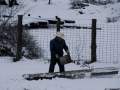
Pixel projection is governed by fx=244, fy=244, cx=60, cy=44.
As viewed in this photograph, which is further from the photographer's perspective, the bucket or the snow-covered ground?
the bucket

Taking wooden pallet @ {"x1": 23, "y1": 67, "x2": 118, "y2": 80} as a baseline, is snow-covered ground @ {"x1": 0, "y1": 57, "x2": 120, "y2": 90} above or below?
below

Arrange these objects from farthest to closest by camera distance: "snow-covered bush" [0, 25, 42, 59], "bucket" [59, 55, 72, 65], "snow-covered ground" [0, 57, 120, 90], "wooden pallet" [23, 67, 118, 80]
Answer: "snow-covered bush" [0, 25, 42, 59] < "bucket" [59, 55, 72, 65] < "wooden pallet" [23, 67, 118, 80] < "snow-covered ground" [0, 57, 120, 90]

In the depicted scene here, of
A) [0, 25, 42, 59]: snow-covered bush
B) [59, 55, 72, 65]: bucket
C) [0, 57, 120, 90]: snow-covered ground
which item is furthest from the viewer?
[0, 25, 42, 59]: snow-covered bush

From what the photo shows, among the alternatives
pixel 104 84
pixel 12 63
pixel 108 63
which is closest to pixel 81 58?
pixel 108 63

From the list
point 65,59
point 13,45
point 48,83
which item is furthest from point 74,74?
point 13,45

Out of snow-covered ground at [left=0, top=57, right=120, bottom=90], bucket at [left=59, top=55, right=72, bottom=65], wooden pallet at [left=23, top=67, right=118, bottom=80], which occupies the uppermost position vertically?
bucket at [left=59, top=55, right=72, bottom=65]

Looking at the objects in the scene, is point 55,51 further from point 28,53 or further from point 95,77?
point 28,53

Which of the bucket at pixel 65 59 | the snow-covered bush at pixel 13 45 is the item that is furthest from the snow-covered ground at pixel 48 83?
the snow-covered bush at pixel 13 45

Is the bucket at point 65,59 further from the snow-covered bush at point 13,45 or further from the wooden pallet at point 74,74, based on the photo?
the snow-covered bush at point 13,45

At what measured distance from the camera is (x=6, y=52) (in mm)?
10984

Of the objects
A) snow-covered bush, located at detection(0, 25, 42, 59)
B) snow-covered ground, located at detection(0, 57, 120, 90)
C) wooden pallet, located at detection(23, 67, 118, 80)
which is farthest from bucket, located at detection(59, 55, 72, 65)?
snow-covered bush, located at detection(0, 25, 42, 59)

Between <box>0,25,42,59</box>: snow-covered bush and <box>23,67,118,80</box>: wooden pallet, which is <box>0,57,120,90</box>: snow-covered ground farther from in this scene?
<box>0,25,42,59</box>: snow-covered bush

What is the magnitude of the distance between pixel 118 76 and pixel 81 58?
3311 millimetres

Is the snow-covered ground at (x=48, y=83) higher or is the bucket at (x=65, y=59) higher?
the bucket at (x=65, y=59)
